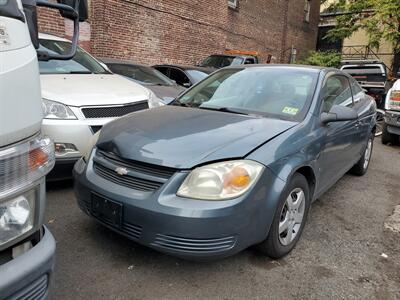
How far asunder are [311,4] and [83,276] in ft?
77.3

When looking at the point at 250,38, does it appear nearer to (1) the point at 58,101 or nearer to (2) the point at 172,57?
(2) the point at 172,57

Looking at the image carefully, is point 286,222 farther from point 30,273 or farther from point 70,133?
point 70,133

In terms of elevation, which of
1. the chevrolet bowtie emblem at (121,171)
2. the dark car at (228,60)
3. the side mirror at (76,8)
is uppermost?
the dark car at (228,60)

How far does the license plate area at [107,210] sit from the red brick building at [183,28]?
8.03 metres

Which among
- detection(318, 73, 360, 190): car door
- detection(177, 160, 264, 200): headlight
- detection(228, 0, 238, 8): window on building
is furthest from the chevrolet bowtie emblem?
detection(228, 0, 238, 8): window on building

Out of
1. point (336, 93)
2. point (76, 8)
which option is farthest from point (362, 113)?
point (76, 8)

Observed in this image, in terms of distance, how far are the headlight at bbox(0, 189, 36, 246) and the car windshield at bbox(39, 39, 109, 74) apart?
3.54 metres

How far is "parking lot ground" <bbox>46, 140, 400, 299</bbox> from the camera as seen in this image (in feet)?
8.30

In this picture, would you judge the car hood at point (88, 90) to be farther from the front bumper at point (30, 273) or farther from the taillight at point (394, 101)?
the taillight at point (394, 101)

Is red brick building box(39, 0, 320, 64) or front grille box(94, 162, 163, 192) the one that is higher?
red brick building box(39, 0, 320, 64)

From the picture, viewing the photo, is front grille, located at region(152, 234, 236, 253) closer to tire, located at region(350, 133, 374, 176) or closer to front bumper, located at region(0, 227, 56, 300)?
front bumper, located at region(0, 227, 56, 300)

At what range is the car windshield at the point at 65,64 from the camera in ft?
16.1

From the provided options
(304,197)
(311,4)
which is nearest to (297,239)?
(304,197)

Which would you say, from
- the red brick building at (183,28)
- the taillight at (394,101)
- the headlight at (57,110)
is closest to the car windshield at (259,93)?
the headlight at (57,110)
